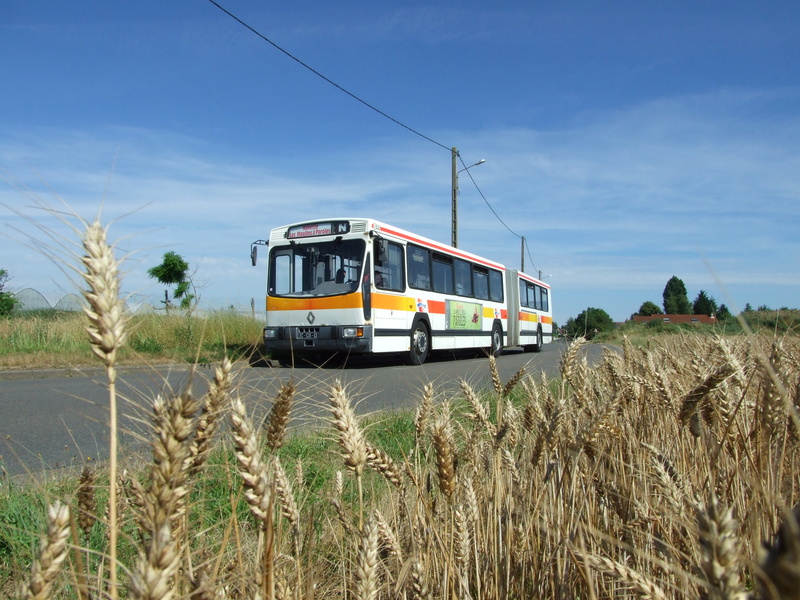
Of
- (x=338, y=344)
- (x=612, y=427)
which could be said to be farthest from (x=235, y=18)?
(x=612, y=427)

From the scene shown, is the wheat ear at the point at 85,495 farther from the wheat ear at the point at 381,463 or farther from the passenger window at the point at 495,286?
the passenger window at the point at 495,286

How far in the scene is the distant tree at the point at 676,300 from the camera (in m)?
62.5

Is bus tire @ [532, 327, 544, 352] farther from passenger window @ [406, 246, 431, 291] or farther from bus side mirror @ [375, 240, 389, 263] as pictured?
bus side mirror @ [375, 240, 389, 263]

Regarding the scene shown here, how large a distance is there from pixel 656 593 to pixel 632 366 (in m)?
2.61

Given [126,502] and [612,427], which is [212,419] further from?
[612,427]

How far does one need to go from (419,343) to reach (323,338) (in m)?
2.87

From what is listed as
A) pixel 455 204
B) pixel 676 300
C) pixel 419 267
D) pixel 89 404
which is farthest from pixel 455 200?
pixel 676 300

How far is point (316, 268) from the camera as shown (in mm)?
13508

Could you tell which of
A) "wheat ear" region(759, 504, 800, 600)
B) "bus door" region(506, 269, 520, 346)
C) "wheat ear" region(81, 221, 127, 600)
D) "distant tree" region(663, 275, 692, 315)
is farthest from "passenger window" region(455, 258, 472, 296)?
"distant tree" region(663, 275, 692, 315)

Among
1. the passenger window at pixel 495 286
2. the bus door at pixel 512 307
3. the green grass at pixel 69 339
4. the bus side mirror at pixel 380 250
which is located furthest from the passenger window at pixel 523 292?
the bus side mirror at pixel 380 250

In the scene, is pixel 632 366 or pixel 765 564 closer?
pixel 765 564

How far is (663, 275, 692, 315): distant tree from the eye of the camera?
62469 millimetres

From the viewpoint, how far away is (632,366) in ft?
11.3

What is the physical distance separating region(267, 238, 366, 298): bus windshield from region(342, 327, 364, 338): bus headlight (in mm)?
765
